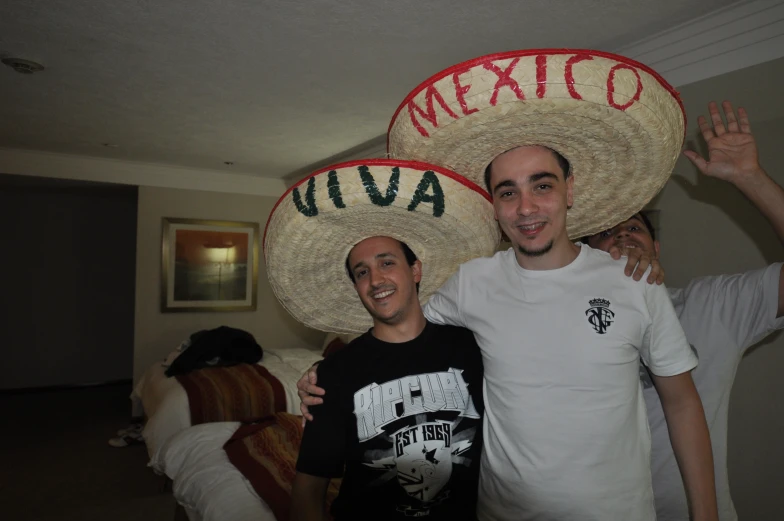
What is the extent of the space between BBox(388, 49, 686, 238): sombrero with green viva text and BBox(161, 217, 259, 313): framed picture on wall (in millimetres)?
5246

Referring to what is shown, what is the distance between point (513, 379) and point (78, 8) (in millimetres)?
2588

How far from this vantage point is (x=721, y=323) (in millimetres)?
1324

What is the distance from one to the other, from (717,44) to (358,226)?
2.15 meters

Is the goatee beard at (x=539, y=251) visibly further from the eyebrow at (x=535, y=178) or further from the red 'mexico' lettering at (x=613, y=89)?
the red 'mexico' lettering at (x=613, y=89)

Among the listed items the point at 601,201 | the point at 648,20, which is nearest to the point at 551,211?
the point at 601,201

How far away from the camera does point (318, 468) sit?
1203 mm

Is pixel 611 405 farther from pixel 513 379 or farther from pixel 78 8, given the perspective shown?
pixel 78 8

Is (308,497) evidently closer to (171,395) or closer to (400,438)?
(400,438)

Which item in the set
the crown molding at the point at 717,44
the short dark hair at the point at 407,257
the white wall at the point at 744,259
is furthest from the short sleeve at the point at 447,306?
the crown molding at the point at 717,44

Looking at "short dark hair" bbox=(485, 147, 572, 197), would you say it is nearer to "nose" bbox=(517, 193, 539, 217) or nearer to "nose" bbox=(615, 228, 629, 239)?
"nose" bbox=(517, 193, 539, 217)

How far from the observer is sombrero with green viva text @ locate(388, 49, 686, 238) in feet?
2.94

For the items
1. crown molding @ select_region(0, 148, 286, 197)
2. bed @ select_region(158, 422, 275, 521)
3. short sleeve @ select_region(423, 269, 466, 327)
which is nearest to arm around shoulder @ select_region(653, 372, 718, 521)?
short sleeve @ select_region(423, 269, 466, 327)

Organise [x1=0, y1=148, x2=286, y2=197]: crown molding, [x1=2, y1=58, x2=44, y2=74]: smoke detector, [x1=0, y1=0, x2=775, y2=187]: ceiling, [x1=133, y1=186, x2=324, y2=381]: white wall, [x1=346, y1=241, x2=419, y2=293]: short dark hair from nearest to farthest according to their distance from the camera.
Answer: [x1=346, y1=241, x2=419, y2=293]: short dark hair < [x1=0, y1=0, x2=775, y2=187]: ceiling < [x1=2, y1=58, x2=44, y2=74]: smoke detector < [x1=0, y1=148, x2=286, y2=197]: crown molding < [x1=133, y1=186, x2=324, y2=381]: white wall

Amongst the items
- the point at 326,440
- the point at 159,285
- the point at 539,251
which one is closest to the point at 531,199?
the point at 539,251
